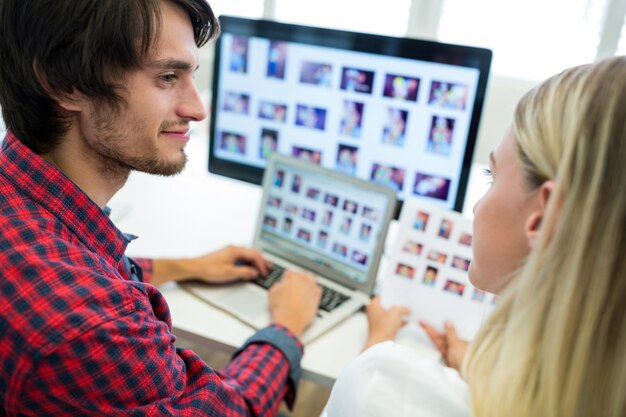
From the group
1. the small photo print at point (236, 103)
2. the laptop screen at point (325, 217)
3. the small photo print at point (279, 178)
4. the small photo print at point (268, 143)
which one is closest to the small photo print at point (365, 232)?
the laptop screen at point (325, 217)

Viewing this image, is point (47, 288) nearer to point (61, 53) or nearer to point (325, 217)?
point (61, 53)

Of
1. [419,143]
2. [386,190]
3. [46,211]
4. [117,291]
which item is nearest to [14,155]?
[46,211]

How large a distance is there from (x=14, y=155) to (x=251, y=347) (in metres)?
0.47

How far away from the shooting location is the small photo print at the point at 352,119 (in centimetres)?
123

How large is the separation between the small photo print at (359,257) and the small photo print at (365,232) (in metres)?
0.03

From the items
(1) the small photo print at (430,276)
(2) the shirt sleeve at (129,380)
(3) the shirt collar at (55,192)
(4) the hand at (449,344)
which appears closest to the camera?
(2) the shirt sleeve at (129,380)

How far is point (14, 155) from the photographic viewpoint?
0.74 meters

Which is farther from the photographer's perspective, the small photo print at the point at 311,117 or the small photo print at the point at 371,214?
the small photo print at the point at 311,117

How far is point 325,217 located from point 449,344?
1.20ft

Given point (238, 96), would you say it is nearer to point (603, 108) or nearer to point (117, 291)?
point (117, 291)

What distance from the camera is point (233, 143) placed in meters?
1.40

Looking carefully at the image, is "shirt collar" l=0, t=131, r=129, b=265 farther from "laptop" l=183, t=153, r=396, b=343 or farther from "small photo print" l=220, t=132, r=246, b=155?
"small photo print" l=220, t=132, r=246, b=155

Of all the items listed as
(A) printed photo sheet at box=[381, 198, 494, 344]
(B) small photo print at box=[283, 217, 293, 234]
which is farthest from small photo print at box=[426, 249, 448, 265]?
(B) small photo print at box=[283, 217, 293, 234]

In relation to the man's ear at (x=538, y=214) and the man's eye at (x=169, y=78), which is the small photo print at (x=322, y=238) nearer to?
the man's eye at (x=169, y=78)
